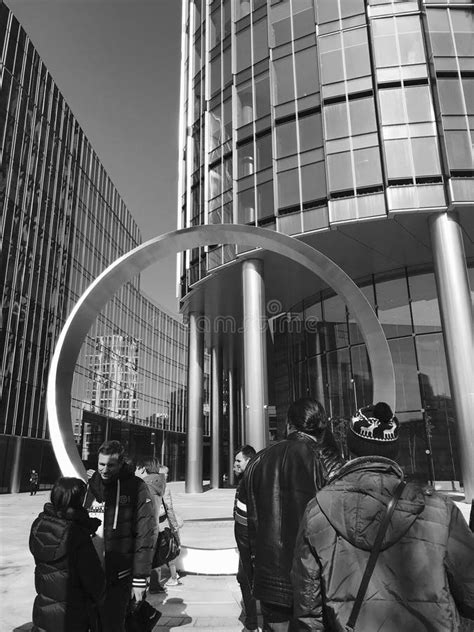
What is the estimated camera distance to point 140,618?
3672mm

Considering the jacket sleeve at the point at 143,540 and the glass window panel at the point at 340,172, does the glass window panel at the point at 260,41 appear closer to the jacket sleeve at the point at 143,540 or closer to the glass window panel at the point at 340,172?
the glass window panel at the point at 340,172

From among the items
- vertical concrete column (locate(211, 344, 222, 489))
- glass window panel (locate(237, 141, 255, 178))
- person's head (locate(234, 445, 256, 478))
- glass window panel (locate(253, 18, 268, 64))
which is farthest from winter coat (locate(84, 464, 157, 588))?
vertical concrete column (locate(211, 344, 222, 489))

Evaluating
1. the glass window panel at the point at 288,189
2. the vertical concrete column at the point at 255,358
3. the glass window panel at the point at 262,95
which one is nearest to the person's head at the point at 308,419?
the vertical concrete column at the point at 255,358

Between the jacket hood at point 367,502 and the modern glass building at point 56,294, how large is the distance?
33.2 meters

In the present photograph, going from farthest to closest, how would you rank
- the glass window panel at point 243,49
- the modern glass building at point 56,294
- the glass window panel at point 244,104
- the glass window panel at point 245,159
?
1. the modern glass building at point 56,294
2. the glass window panel at point 243,49
3. the glass window panel at point 244,104
4. the glass window panel at point 245,159

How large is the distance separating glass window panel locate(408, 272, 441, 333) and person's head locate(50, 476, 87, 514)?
68.5 feet

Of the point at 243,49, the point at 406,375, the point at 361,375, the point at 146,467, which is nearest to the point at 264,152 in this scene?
the point at 243,49

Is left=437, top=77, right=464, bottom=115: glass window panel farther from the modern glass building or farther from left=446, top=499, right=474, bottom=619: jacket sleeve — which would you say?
the modern glass building

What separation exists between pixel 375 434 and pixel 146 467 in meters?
4.45

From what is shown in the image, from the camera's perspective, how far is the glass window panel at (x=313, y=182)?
20156mm

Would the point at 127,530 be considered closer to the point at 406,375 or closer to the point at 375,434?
the point at 375,434

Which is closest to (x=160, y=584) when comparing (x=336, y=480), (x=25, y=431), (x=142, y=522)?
(x=142, y=522)

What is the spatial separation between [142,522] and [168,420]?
2125 inches

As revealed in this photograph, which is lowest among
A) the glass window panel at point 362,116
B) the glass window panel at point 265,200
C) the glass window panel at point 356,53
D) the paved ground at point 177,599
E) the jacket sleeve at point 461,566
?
the paved ground at point 177,599
